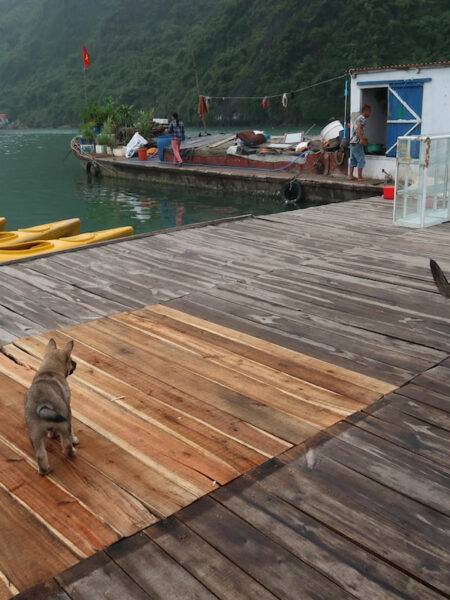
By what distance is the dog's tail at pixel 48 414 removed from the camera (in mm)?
2631

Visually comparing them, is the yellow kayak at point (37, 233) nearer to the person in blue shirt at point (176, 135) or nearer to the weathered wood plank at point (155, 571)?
the weathered wood plank at point (155, 571)

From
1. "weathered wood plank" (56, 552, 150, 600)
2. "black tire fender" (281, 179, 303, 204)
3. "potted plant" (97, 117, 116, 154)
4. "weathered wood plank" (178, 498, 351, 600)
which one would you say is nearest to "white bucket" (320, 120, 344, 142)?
"black tire fender" (281, 179, 303, 204)

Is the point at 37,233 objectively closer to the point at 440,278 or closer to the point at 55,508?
the point at 440,278

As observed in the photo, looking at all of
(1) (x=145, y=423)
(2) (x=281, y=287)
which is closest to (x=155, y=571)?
(1) (x=145, y=423)

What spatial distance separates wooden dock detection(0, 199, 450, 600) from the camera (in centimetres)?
220

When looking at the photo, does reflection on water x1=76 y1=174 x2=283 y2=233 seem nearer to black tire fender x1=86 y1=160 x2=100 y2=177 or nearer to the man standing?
black tire fender x1=86 y1=160 x2=100 y2=177

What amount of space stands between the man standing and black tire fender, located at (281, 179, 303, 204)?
1.57 meters

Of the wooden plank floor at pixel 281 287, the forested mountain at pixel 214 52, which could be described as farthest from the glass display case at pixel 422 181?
the forested mountain at pixel 214 52

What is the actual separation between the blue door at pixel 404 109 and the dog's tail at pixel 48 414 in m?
12.9

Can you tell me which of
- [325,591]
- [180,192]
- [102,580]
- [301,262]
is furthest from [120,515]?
[180,192]

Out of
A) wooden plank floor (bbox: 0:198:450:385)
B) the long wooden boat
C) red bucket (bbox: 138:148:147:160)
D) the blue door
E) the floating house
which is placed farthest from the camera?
red bucket (bbox: 138:148:147:160)

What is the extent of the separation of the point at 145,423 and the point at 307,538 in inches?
48.2

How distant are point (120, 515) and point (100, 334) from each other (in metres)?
2.25

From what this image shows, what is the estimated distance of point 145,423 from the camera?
3242 millimetres
